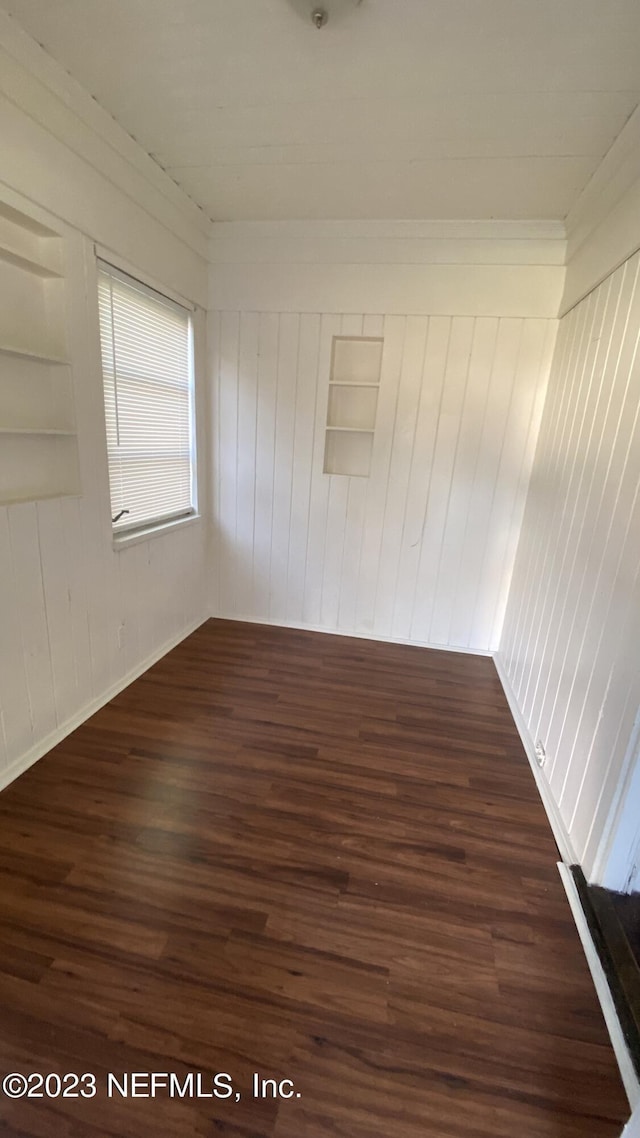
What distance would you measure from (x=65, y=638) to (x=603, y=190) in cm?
326

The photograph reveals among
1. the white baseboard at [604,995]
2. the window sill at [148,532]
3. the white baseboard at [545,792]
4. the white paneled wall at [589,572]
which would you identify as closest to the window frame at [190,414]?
the window sill at [148,532]

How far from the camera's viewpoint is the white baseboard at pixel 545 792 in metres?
1.71

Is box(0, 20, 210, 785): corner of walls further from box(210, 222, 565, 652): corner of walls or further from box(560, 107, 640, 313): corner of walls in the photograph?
box(560, 107, 640, 313): corner of walls

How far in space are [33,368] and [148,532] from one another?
1.02 m

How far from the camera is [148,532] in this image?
2.71m

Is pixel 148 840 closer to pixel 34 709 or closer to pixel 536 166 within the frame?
pixel 34 709

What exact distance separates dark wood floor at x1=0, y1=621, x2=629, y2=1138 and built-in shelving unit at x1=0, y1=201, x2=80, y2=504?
4.10 feet

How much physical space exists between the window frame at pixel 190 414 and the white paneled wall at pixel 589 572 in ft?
7.37

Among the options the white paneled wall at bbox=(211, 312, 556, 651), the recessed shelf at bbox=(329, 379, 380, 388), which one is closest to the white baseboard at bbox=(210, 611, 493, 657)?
the white paneled wall at bbox=(211, 312, 556, 651)

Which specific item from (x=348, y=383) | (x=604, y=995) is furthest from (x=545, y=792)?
(x=348, y=383)

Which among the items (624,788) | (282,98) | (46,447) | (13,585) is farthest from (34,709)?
(282,98)

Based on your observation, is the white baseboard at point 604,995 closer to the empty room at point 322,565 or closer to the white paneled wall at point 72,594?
the empty room at point 322,565

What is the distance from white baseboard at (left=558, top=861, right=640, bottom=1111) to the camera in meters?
1.09

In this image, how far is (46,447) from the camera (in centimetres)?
204
